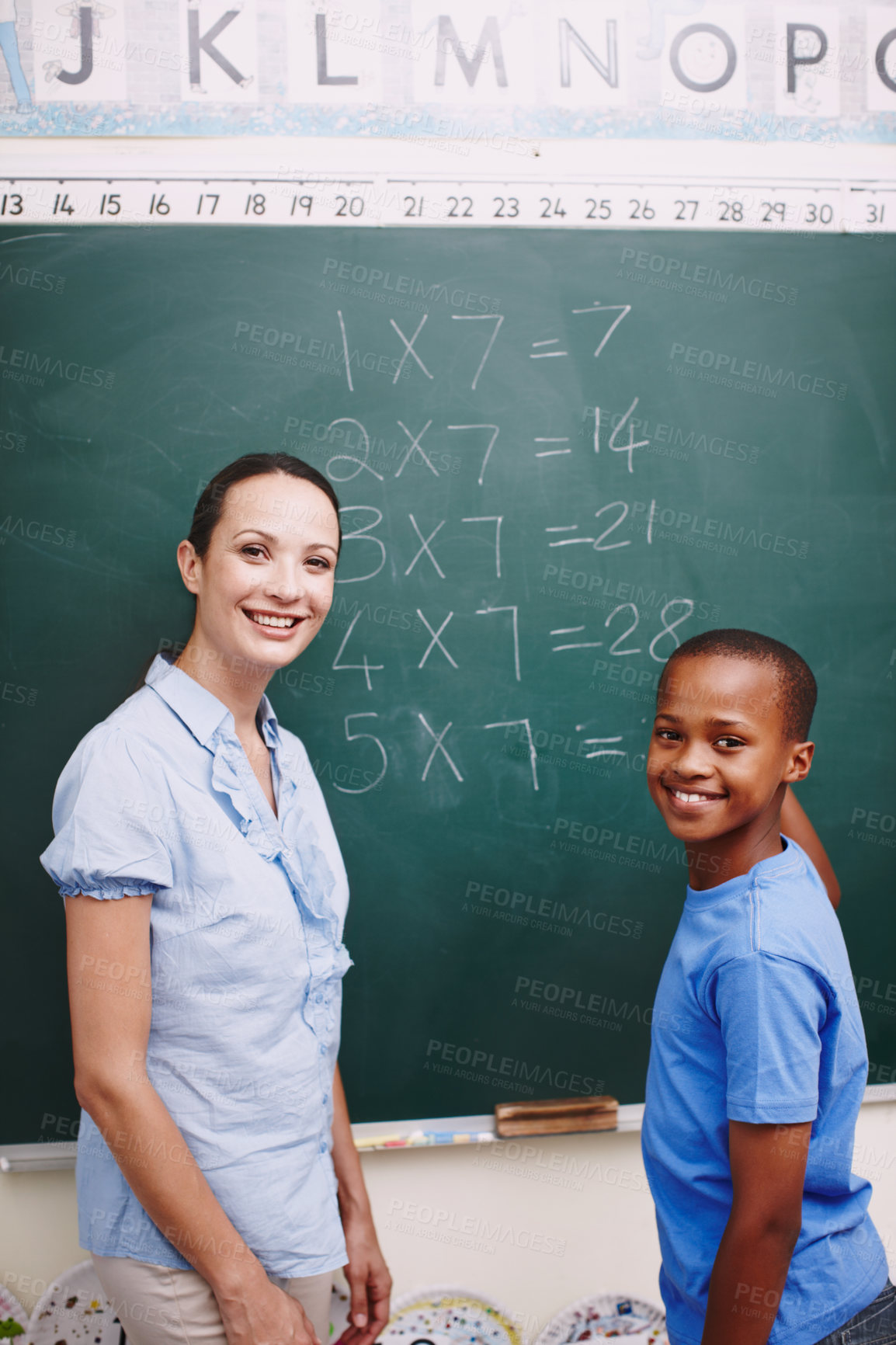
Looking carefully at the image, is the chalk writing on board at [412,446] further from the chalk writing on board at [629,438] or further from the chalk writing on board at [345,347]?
the chalk writing on board at [629,438]

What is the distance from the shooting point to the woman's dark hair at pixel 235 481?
1.25 meters

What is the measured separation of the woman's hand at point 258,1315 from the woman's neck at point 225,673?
0.76 meters

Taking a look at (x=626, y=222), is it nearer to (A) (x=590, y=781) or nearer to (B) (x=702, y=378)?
(B) (x=702, y=378)

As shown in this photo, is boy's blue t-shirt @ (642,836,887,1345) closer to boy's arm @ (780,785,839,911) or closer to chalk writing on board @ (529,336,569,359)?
boy's arm @ (780,785,839,911)

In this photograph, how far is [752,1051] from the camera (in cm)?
96

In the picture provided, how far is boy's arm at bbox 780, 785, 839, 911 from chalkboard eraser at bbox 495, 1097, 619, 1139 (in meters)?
0.64

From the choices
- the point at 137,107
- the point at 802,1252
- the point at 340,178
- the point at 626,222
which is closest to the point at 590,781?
the point at 802,1252

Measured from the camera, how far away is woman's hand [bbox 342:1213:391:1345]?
1463 mm

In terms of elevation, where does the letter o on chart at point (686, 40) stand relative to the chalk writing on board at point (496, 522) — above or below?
above

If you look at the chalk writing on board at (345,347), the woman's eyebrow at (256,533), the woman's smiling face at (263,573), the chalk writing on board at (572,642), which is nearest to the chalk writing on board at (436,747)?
the chalk writing on board at (572,642)

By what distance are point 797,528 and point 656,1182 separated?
4.14ft

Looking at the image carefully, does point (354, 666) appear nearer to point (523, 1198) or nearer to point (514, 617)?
point (514, 617)

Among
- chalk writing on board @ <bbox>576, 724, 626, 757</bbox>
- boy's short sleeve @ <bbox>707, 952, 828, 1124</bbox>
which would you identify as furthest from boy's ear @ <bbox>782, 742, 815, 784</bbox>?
chalk writing on board @ <bbox>576, 724, 626, 757</bbox>

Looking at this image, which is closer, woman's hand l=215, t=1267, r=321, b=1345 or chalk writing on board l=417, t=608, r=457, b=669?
woman's hand l=215, t=1267, r=321, b=1345
